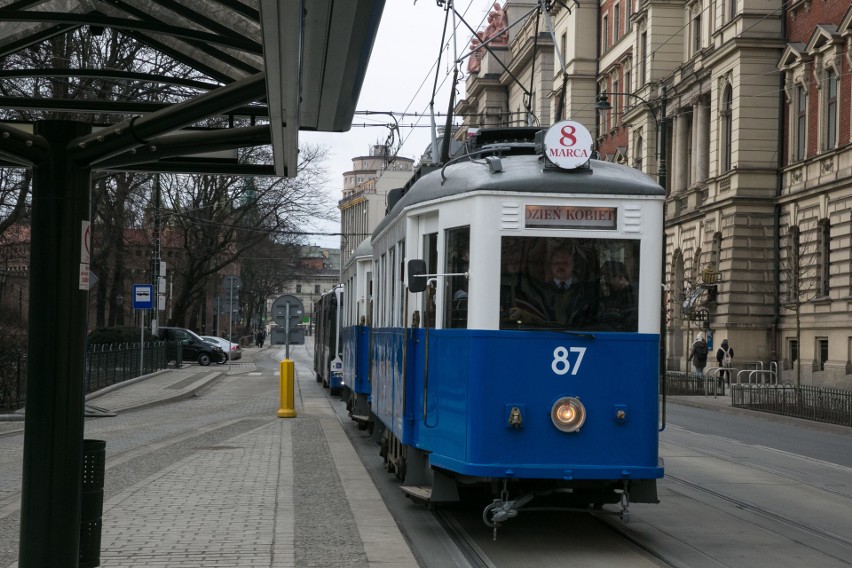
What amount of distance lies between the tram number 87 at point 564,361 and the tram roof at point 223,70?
2.69m

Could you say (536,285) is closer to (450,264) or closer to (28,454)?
(450,264)

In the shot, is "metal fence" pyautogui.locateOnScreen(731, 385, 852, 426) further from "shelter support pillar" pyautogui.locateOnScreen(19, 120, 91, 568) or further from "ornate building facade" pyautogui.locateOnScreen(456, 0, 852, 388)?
"shelter support pillar" pyautogui.locateOnScreen(19, 120, 91, 568)

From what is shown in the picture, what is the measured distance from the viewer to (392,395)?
11250 mm

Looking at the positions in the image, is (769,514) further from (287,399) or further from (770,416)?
(770,416)

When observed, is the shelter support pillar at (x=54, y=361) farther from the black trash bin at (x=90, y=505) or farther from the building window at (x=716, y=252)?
the building window at (x=716, y=252)

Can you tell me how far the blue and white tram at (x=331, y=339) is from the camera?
1087 inches

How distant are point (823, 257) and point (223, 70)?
1388 inches

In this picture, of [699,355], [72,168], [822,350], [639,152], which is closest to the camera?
[72,168]

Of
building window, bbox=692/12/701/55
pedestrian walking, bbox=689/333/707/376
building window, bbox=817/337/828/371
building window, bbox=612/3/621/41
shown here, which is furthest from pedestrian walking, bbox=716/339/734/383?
building window, bbox=612/3/621/41

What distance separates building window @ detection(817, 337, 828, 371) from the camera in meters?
38.9

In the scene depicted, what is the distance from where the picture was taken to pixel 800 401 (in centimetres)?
2628

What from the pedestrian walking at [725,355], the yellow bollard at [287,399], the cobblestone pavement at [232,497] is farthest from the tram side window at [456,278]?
the pedestrian walking at [725,355]

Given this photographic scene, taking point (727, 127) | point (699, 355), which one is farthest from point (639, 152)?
point (699, 355)

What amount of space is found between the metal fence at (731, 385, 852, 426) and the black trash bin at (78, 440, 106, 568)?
19.8 m
